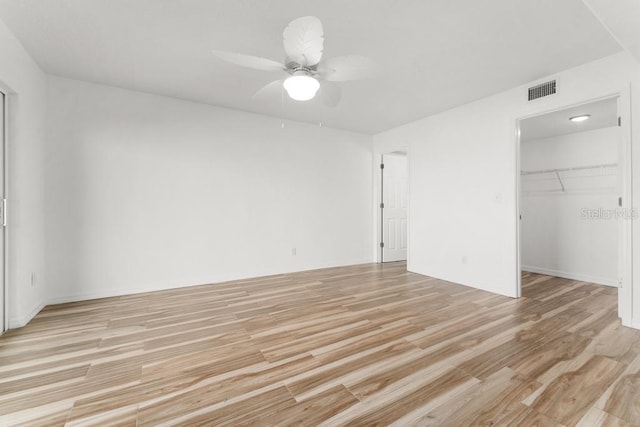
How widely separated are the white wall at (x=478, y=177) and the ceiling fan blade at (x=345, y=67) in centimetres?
227

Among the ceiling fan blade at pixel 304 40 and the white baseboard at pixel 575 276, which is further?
the white baseboard at pixel 575 276

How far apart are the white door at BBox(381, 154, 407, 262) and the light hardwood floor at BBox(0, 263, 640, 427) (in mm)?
2350

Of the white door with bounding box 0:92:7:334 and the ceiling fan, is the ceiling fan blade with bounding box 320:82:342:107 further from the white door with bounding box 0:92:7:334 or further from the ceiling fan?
the white door with bounding box 0:92:7:334

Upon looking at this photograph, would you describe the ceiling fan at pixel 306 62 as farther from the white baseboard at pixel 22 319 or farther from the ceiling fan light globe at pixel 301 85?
the white baseboard at pixel 22 319

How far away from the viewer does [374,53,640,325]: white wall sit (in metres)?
2.72

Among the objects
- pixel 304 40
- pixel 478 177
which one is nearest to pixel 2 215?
pixel 304 40

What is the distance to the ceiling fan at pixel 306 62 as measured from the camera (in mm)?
1746

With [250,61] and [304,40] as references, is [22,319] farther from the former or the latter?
[304,40]

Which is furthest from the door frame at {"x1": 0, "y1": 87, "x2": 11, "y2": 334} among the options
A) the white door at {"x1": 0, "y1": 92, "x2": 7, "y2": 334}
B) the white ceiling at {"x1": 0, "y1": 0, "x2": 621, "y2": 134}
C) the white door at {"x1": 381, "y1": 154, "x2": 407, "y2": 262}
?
the white door at {"x1": 381, "y1": 154, "x2": 407, "y2": 262}

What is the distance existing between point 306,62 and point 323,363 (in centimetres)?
222

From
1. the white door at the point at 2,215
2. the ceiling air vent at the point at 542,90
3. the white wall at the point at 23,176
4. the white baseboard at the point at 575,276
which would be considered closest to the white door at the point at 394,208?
the white baseboard at the point at 575,276

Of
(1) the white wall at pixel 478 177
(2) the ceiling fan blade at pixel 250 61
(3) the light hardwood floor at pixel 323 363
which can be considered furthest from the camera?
(1) the white wall at pixel 478 177

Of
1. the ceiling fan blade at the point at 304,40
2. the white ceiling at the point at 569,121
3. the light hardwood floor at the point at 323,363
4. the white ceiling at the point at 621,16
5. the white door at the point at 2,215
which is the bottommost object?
the light hardwood floor at the point at 323,363

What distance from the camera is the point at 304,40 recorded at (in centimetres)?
180
